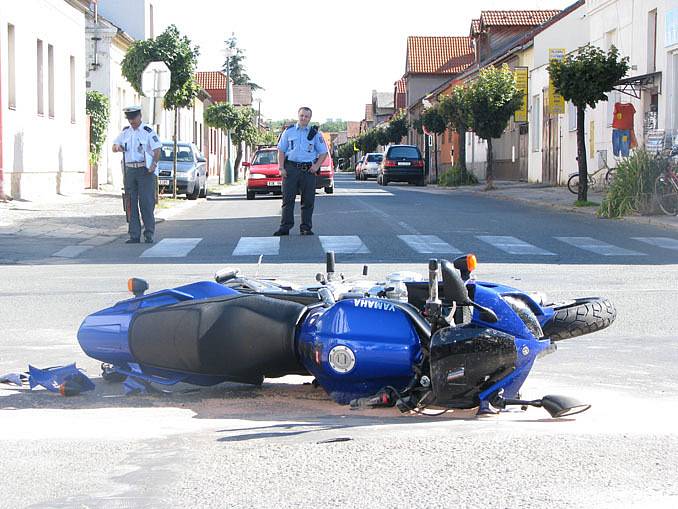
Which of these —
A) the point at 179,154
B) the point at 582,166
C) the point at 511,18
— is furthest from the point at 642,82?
the point at 511,18

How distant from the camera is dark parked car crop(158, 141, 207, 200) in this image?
3119 centimetres

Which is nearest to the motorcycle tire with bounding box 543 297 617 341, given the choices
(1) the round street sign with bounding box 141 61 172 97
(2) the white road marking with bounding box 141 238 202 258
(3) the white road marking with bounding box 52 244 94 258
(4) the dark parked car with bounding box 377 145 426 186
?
(2) the white road marking with bounding box 141 238 202 258

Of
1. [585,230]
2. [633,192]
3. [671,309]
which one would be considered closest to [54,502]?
[671,309]

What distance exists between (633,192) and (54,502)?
1906 cm

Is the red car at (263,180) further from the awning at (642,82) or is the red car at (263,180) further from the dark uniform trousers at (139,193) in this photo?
the dark uniform trousers at (139,193)

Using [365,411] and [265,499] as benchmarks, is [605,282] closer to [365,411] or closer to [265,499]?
[365,411]

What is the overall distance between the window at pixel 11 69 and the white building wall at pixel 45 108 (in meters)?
0.07

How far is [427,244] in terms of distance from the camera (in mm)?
15492

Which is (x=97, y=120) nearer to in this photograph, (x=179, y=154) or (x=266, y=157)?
(x=266, y=157)

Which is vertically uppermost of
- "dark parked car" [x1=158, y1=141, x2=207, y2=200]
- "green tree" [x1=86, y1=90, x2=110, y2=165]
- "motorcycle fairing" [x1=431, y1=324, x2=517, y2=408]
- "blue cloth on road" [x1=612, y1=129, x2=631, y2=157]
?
"green tree" [x1=86, y1=90, x2=110, y2=165]

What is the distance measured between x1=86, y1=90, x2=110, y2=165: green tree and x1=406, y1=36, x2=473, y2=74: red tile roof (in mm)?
60126

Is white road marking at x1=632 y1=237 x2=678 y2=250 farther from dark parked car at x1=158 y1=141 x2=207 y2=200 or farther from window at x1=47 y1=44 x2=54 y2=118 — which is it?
window at x1=47 y1=44 x2=54 y2=118

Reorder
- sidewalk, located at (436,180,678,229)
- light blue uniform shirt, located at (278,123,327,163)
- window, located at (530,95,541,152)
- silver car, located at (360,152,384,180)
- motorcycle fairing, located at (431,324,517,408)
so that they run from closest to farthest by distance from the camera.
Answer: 1. motorcycle fairing, located at (431,324,517,408)
2. light blue uniform shirt, located at (278,123,327,163)
3. sidewalk, located at (436,180,678,229)
4. window, located at (530,95,541,152)
5. silver car, located at (360,152,384,180)

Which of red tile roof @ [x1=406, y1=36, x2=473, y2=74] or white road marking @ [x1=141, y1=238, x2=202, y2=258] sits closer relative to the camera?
white road marking @ [x1=141, y1=238, x2=202, y2=258]
